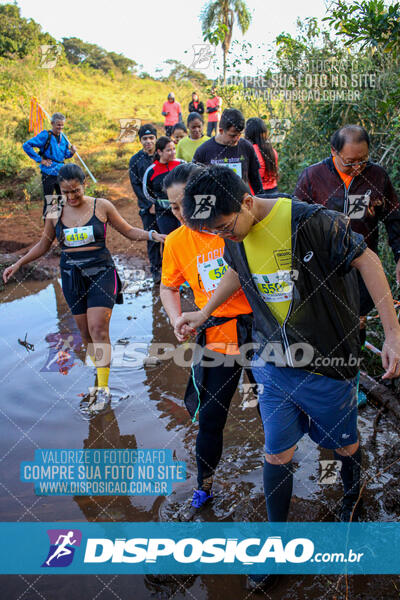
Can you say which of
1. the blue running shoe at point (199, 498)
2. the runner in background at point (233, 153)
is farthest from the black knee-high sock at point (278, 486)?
the runner in background at point (233, 153)

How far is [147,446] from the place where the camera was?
358 centimetres

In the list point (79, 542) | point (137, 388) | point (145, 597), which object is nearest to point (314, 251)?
point (145, 597)

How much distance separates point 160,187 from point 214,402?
12.8ft

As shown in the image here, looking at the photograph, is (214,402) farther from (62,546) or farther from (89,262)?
(89,262)

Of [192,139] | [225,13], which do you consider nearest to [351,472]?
[192,139]

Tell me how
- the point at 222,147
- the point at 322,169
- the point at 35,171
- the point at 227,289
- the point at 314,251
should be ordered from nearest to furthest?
the point at 314,251 → the point at 227,289 → the point at 322,169 → the point at 222,147 → the point at 35,171

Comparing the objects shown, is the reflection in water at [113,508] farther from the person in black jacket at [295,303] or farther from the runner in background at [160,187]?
the runner in background at [160,187]

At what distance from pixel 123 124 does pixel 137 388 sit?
1756 cm

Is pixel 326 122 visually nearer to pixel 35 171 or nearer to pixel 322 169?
pixel 322 169

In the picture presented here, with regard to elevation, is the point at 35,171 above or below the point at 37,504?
above

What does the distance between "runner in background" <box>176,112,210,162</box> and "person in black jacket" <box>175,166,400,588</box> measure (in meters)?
4.96

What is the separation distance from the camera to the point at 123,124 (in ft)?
65.0

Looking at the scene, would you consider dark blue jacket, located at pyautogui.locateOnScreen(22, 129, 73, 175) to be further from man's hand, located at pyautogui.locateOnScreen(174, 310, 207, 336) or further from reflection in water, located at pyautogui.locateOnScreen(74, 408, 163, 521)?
man's hand, located at pyautogui.locateOnScreen(174, 310, 207, 336)

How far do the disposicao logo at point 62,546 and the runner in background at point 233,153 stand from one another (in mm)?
3375
